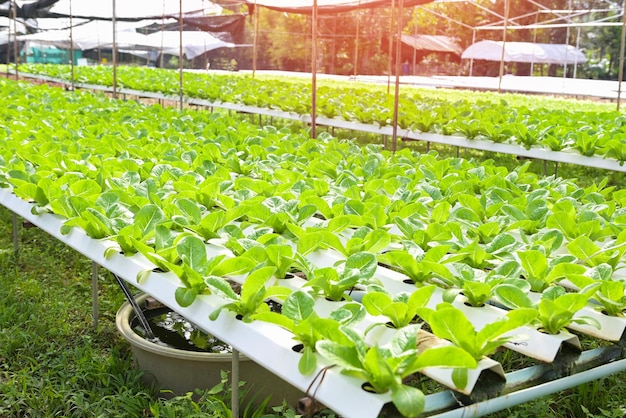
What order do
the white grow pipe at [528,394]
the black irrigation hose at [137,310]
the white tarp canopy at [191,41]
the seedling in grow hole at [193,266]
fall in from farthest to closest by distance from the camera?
the white tarp canopy at [191,41] < the black irrigation hose at [137,310] < the seedling in grow hole at [193,266] < the white grow pipe at [528,394]

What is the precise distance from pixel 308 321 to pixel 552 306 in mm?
594

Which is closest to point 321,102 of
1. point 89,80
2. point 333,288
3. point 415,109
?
point 415,109

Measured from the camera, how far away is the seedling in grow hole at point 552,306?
168 cm

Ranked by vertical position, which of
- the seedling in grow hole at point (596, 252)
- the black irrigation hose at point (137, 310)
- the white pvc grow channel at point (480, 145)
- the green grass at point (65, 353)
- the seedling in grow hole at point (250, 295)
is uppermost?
the white pvc grow channel at point (480, 145)

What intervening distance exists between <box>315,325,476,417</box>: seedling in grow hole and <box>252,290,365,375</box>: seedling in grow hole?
0.12 ft

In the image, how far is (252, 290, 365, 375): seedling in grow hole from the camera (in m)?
1.51

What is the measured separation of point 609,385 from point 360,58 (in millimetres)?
30219

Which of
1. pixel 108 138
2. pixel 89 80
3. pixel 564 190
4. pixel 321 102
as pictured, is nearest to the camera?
pixel 564 190

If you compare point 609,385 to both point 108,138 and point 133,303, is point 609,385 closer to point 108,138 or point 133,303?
point 133,303

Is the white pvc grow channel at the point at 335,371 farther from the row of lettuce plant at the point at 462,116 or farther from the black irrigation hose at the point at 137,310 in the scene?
the row of lettuce plant at the point at 462,116

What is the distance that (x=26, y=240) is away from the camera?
4652mm

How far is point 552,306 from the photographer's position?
5.52ft

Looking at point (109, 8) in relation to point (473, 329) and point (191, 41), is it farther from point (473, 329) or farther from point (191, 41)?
point (473, 329)

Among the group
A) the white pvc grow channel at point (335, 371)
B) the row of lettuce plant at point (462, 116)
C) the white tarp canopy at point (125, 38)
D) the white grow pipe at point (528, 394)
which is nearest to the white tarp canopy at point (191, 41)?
the white tarp canopy at point (125, 38)
